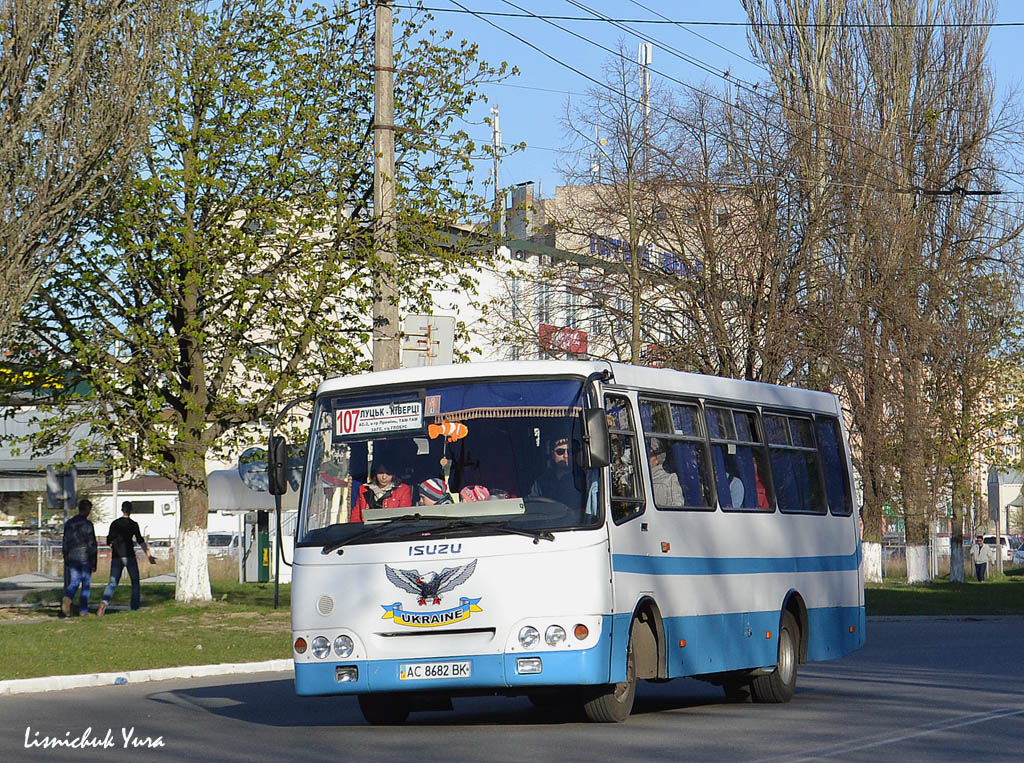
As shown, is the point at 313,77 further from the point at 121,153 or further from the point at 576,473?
the point at 576,473

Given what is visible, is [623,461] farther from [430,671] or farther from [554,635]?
[430,671]

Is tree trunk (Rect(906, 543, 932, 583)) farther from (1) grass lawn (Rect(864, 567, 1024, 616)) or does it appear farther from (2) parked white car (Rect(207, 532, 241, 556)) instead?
(2) parked white car (Rect(207, 532, 241, 556))

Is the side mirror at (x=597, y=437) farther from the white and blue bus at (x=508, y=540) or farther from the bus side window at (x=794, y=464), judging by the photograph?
the bus side window at (x=794, y=464)

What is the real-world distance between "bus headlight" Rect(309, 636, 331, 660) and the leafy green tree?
53.4ft

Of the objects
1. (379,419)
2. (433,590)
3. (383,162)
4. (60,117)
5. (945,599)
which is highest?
(60,117)

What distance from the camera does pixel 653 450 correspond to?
1352 cm

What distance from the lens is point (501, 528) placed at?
40.4ft

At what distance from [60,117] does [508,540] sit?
17064 mm

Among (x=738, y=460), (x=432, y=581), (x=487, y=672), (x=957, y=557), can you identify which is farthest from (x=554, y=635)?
(x=957, y=557)

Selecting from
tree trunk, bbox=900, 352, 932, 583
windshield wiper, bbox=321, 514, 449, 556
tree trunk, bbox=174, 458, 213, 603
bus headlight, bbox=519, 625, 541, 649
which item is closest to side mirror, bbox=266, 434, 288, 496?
windshield wiper, bbox=321, 514, 449, 556

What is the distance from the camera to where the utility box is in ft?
145

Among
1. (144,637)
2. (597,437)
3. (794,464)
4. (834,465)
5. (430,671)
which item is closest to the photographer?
(597,437)

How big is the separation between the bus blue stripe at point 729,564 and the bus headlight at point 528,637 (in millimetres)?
740

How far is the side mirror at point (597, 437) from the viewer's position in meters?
11.8
